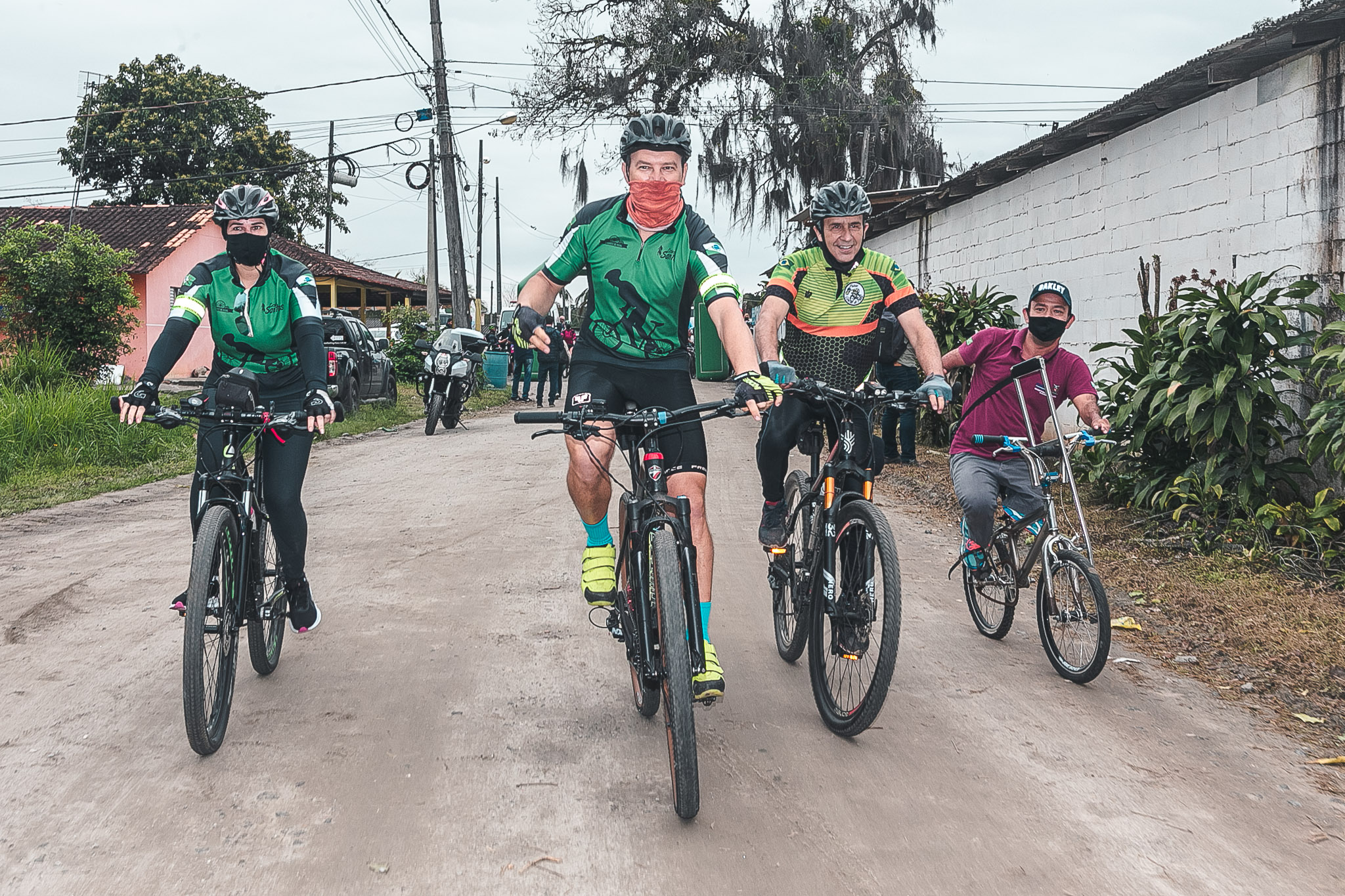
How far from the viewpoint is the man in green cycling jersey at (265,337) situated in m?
4.48

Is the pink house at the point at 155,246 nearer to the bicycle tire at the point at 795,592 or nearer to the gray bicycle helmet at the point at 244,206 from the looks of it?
the gray bicycle helmet at the point at 244,206

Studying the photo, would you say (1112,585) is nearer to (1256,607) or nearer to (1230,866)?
(1256,607)

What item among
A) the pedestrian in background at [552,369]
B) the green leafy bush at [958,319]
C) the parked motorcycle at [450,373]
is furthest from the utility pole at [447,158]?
the green leafy bush at [958,319]

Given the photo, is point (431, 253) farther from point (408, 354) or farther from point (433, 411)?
point (433, 411)

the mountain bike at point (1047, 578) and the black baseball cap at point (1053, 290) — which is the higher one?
the black baseball cap at point (1053, 290)

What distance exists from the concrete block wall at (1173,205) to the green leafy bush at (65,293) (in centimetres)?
1216

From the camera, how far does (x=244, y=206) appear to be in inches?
178

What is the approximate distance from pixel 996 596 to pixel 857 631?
176 cm

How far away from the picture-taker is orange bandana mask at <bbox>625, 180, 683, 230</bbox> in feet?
13.8

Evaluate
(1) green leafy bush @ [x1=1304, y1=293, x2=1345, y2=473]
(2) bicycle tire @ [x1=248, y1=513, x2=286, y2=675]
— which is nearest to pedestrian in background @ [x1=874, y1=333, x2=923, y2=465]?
(1) green leafy bush @ [x1=1304, y1=293, x2=1345, y2=473]

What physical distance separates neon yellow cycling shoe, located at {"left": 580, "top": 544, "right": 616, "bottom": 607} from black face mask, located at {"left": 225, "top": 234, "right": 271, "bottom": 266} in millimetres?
1838

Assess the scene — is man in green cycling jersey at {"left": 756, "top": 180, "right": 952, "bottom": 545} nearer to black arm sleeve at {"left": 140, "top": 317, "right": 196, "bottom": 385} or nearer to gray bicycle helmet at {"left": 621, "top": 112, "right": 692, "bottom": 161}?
gray bicycle helmet at {"left": 621, "top": 112, "right": 692, "bottom": 161}

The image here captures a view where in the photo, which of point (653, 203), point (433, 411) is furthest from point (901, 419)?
point (653, 203)

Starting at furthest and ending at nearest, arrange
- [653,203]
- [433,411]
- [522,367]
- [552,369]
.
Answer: [522,367] → [552,369] → [433,411] → [653,203]
